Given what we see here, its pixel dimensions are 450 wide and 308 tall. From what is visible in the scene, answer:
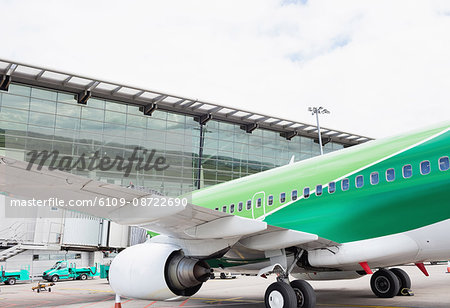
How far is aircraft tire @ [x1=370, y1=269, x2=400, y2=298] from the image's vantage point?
33.3ft

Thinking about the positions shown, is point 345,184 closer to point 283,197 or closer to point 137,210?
point 283,197

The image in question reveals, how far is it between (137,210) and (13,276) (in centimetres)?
2220

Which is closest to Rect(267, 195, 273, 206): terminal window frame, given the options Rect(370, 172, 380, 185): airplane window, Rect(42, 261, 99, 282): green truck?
Rect(370, 172, 380, 185): airplane window

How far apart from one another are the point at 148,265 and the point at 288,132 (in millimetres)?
27583

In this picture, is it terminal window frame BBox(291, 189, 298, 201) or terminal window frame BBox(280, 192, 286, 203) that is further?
terminal window frame BBox(280, 192, 286, 203)

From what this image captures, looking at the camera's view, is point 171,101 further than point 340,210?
Yes

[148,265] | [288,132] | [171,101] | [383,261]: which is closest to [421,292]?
[383,261]

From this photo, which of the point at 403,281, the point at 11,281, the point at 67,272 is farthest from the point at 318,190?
the point at 67,272

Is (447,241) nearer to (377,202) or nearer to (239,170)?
(377,202)

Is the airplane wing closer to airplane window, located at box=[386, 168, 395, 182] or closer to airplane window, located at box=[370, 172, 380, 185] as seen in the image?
airplane window, located at box=[370, 172, 380, 185]

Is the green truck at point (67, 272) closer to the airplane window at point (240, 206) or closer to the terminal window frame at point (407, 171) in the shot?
the airplane window at point (240, 206)

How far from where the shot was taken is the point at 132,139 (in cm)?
2695

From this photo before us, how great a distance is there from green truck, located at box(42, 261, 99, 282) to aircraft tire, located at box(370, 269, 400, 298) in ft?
69.0

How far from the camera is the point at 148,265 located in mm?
7125
